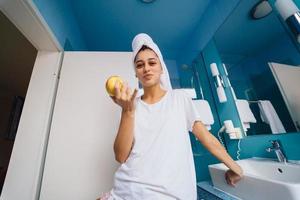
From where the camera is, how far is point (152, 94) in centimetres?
70

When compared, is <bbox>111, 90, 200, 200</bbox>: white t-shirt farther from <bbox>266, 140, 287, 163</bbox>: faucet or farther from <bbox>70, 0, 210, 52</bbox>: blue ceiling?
<bbox>70, 0, 210, 52</bbox>: blue ceiling

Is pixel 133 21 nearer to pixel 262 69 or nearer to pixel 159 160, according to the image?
pixel 262 69

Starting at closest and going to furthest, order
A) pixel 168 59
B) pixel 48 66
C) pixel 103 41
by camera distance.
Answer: pixel 48 66
pixel 103 41
pixel 168 59

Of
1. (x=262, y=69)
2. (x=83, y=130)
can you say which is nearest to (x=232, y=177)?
(x=262, y=69)

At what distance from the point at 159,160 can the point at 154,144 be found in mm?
55

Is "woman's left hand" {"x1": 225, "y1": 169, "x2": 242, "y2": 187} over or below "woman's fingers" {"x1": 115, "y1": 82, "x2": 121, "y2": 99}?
below

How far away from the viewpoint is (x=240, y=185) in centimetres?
68

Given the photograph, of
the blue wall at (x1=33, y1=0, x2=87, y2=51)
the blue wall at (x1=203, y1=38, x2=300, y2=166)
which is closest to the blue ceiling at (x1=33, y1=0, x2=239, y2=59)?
the blue wall at (x1=33, y1=0, x2=87, y2=51)

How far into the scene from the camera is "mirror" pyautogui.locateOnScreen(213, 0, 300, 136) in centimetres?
86

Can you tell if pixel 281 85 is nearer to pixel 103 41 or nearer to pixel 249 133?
pixel 249 133

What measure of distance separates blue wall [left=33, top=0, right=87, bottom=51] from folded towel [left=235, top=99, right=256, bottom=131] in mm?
1397

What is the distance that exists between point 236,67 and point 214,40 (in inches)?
13.9

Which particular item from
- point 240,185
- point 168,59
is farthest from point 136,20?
point 240,185

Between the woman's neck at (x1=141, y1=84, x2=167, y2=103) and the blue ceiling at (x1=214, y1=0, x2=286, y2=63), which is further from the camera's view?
the blue ceiling at (x1=214, y1=0, x2=286, y2=63)
